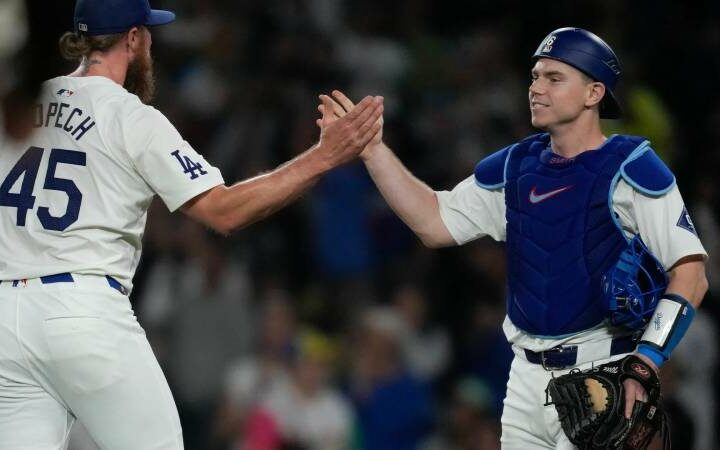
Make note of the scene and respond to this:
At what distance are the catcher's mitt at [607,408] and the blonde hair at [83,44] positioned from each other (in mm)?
2018

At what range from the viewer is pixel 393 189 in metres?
4.86

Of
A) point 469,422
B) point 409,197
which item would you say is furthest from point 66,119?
point 469,422

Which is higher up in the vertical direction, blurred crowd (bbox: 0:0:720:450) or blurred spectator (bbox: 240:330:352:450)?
blurred crowd (bbox: 0:0:720:450)

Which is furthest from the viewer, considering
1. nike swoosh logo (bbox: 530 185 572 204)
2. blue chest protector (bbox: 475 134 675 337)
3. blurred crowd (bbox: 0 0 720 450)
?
blurred crowd (bbox: 0 0 720 450)

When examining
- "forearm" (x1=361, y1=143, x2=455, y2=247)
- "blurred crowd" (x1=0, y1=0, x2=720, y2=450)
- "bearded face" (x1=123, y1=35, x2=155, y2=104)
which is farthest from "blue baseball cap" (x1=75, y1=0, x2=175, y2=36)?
"blurred crowd" (x1=0, y1=0, x2=720, y2=450)

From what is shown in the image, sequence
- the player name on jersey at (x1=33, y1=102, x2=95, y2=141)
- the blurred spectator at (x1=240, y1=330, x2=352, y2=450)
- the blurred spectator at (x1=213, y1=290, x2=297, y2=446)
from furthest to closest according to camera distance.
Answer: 1. the blurred spectator at (x1=213, y1=290, x2=297, y2=446)
2. the blurred spectator at (x1=240, y1=330, x2=352, y2=450)
3. the player name on jersey at (x1=33, y1=102, x2=95, y2=141)

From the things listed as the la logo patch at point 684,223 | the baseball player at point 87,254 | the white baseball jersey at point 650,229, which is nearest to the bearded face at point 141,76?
the baseball player at point 87,254

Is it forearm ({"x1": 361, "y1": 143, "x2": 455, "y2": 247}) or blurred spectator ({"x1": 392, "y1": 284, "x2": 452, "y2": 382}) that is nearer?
forearm ({"x1": 361, "y1": 143, "x2": 455, "y2": 247})

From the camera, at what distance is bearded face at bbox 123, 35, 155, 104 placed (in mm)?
4320

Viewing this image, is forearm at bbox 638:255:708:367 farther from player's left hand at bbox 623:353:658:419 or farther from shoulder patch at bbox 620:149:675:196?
shoulder patch at bbox 620:149:675:196

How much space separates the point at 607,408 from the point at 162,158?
1.75 m

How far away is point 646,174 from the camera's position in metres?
4.18

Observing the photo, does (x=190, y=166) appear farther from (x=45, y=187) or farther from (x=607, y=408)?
(x=607, y=408)

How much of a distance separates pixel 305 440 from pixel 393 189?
3356 mm
